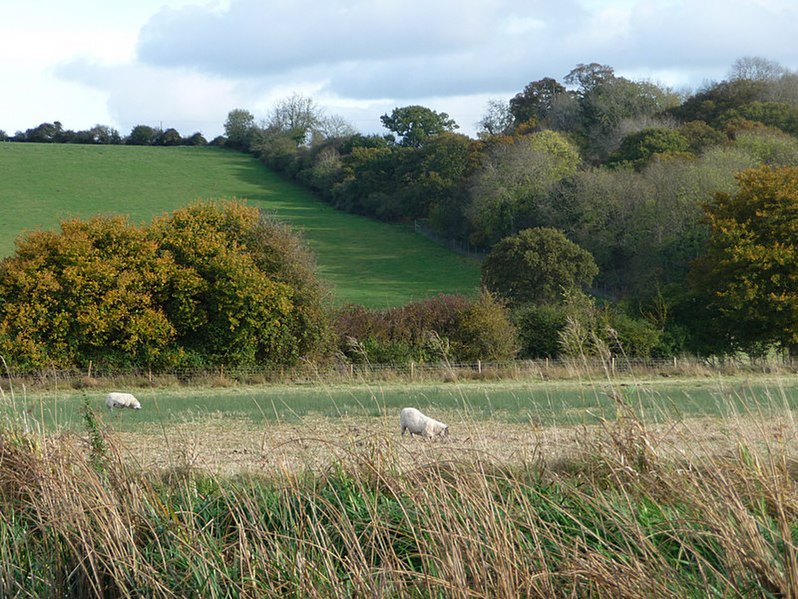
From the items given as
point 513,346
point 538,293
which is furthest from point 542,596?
point 538,293

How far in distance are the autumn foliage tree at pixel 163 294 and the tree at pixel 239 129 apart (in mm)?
82643

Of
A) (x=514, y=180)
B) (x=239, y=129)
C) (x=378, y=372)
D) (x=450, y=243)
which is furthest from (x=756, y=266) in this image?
(x=239, y=129)

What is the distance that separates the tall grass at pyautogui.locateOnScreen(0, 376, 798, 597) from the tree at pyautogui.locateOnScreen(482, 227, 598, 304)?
1607 inches

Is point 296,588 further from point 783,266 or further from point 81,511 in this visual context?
point 783,266

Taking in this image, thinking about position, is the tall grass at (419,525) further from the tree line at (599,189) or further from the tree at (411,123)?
the tree at (411,123)

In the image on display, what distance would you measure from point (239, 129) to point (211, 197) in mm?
32804

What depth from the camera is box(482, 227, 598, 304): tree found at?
162 ft

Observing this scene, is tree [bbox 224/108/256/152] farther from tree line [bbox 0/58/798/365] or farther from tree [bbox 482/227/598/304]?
tree [bbox 482/227/598/304]

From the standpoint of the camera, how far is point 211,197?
294ft

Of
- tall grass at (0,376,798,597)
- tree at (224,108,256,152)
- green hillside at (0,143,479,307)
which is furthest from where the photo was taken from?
tree at (224,108,256,152)

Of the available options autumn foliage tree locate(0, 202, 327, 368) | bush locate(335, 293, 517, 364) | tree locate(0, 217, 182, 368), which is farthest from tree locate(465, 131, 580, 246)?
tree locate(0, 217, 182, 368)

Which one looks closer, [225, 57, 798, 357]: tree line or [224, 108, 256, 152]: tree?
[225, 57, 798, 357]: tree line

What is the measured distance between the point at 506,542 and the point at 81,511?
3.59 meters

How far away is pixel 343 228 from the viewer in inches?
3361
